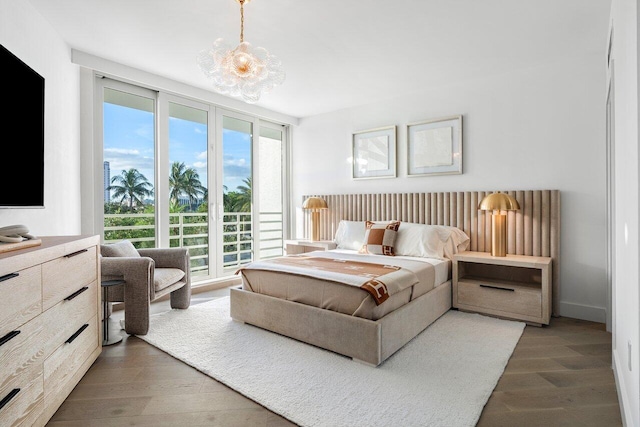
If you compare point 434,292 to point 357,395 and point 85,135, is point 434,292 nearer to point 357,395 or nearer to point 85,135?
point 357,395

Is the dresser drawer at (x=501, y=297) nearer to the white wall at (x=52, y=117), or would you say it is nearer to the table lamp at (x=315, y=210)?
the table lamp at (x=315, y=210)

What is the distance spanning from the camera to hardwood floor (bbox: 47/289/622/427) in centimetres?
181

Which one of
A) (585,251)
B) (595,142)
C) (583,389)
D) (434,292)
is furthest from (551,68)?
(583,389)

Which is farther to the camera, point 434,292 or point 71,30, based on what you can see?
point 434,292

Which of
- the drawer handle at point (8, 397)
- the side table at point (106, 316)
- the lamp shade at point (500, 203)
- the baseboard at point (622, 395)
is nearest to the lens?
the drawer handle at point (8, 397)

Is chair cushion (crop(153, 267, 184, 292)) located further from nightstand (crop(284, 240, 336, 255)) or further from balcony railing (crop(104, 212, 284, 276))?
nightstand (crop(284, 240, 336, 255))

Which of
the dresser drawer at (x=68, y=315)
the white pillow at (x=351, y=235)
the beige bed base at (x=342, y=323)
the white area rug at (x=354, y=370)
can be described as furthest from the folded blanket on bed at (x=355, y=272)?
the dresser drawer at (x=68, y=315)

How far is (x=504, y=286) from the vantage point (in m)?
3.38

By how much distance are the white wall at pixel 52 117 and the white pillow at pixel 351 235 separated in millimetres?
3016

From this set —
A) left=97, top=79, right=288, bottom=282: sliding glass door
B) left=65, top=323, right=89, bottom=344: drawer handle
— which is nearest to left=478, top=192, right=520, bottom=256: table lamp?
left=97, top=79, right=288, bottom=282: sliding glass door

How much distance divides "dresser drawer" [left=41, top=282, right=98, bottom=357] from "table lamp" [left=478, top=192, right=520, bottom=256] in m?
3.56

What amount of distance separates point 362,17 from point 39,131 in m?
2.45

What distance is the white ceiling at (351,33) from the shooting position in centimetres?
255

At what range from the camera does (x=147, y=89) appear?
4086 mm
